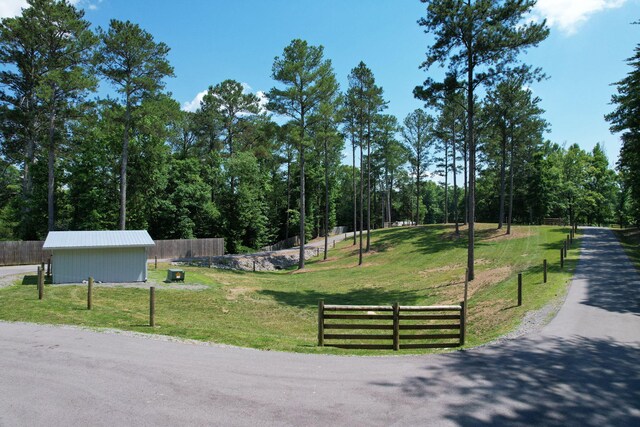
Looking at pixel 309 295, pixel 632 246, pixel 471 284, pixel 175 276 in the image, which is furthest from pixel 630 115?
pixel 175 276

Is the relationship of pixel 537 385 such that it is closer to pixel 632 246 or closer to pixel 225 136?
pixel 632 246

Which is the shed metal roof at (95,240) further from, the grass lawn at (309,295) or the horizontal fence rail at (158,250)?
the horizontal fence rail at (158,250)

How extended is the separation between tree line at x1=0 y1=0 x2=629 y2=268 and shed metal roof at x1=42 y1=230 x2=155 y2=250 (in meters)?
6.91

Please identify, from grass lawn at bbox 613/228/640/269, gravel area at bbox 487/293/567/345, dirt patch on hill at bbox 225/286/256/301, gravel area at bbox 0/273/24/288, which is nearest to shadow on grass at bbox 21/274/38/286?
gravel area at bbox 0/273/24/288

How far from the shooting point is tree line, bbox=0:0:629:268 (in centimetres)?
2652

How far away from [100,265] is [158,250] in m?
14.1

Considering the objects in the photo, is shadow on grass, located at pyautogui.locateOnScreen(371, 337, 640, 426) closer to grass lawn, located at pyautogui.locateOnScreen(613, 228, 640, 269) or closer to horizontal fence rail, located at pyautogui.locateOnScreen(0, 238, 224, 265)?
grass lawn, located at pyautogui.locateOnScreen(613, 228, 640, 269)

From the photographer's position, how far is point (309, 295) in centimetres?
2203

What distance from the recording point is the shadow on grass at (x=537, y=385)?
5.57m

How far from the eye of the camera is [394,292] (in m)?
21.3

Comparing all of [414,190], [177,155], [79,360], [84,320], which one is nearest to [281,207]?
[177,155]

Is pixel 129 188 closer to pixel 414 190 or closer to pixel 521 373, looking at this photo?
pixel 521 373

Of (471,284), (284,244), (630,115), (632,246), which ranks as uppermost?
(630,115)

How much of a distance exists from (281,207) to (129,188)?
22394mm
